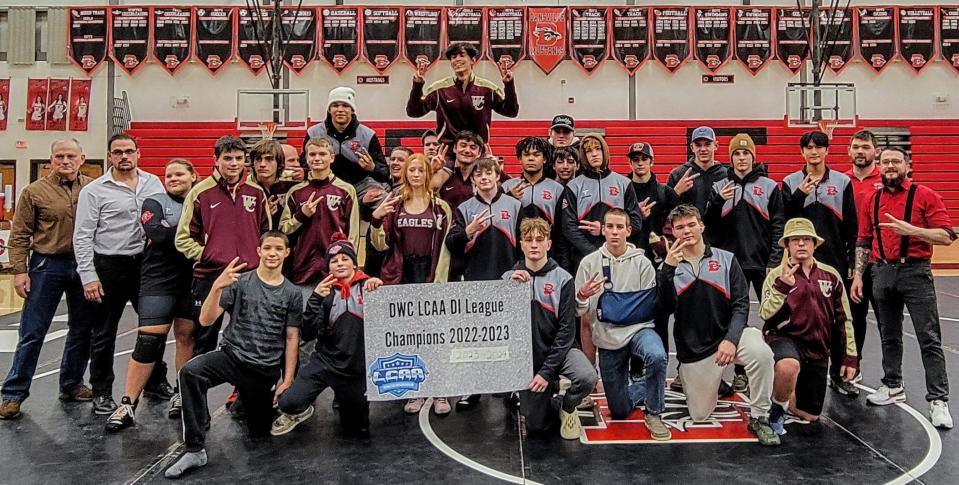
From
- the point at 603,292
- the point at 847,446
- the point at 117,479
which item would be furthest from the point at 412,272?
the point at 847,446

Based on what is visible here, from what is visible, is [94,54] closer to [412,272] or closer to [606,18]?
[606,18]

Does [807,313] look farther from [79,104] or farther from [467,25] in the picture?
[79,104]

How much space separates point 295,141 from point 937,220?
539 inches

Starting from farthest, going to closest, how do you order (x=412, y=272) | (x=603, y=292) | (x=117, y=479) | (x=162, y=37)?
(x=162, y=37) → (x=412, y=272) → (x=603, y=292) → (x=117, y=479)

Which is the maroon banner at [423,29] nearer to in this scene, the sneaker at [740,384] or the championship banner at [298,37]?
the championship banner at [298,37]

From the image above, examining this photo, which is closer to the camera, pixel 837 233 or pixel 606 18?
pixel 837 233

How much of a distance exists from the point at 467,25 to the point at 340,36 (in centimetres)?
311

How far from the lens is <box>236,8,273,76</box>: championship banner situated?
15133 mm

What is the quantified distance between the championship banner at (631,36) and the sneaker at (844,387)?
12200mm

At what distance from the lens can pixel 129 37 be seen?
50.2ft

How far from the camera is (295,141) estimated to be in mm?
15305

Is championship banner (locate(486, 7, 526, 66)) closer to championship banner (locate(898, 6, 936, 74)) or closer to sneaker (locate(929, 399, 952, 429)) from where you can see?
championship banner (locate(898, 6, 936, 74))

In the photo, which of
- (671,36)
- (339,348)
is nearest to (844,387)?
(339,348)

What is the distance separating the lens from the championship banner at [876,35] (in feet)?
49.8
